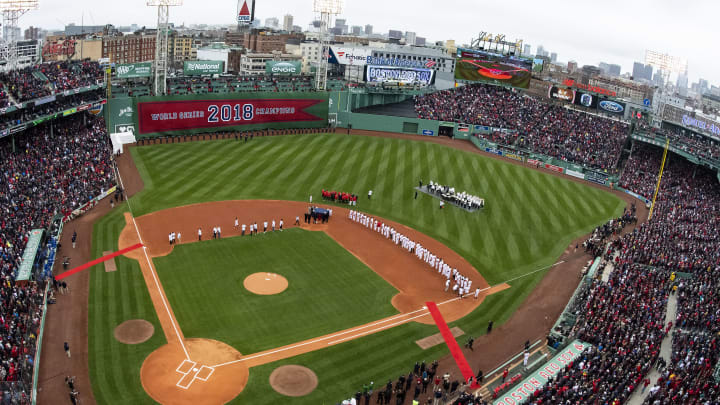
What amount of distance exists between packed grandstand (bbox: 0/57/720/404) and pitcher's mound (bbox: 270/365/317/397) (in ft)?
12.5

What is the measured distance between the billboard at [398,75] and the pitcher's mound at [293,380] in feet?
175

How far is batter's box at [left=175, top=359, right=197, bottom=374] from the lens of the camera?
21516 mm

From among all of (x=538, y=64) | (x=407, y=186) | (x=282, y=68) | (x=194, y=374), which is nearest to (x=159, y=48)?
(x=282, y=68)

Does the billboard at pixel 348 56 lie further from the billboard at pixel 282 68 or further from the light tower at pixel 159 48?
the light tower at pixel 159 48

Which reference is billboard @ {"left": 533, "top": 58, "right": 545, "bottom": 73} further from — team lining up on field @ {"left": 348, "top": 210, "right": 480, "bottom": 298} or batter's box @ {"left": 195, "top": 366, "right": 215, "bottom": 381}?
batter's box @ {"left": 195, "top": 366, "right": 215, "bottom": 381}

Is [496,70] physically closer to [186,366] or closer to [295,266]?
[295,266]

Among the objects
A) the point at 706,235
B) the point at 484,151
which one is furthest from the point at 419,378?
the point at 484,151

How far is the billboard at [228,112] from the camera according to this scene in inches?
2126

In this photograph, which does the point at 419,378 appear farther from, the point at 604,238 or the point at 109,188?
the point at 109,188

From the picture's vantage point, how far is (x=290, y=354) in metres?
23.2

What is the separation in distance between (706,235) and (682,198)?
11923 millimetres

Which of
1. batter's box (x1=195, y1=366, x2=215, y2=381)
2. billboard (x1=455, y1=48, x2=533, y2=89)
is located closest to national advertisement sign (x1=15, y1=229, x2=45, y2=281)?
batter's box (x1=195, y1=366, x2=215, y2=381)

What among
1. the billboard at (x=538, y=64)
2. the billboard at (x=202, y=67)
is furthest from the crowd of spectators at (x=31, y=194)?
the billboard at (x=538, y=64)

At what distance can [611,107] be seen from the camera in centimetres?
6431
